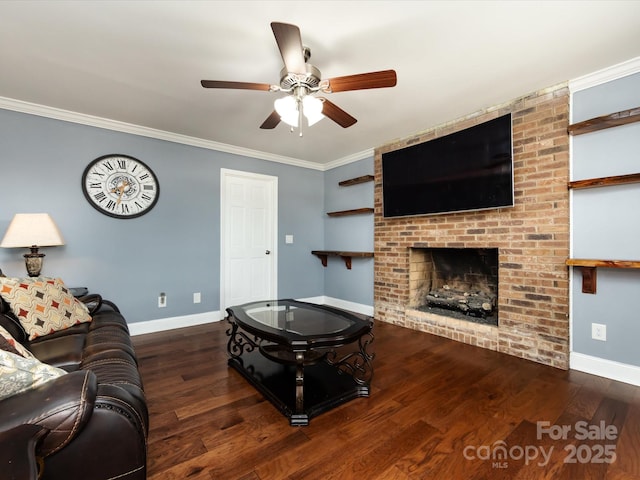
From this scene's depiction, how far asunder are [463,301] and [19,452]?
3455mm

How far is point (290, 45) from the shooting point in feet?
4.91

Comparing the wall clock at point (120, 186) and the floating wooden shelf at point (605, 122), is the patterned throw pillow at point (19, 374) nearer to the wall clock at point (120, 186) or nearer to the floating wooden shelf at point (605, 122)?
the wall clock at point (120, 186)

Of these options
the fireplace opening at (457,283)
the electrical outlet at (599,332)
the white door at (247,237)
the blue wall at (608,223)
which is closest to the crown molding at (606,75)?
the blue wall at (608,223)

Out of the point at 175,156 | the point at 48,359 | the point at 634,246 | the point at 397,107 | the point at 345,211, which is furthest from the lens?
the point at 345,211

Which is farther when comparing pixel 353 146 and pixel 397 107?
pixel 353 146

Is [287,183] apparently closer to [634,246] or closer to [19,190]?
[19,190]

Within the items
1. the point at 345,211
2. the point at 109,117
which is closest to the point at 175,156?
the point at 109,117

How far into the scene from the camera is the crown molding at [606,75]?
2076 millimetres

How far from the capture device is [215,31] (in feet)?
5.86

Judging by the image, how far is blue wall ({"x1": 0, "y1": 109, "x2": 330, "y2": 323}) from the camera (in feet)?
8.93

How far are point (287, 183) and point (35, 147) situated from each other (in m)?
2.77

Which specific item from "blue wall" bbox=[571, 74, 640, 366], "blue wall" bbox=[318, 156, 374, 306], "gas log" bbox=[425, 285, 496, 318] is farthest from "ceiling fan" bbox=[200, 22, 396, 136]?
"gas log" bbox=[425, 285, 496, 318]

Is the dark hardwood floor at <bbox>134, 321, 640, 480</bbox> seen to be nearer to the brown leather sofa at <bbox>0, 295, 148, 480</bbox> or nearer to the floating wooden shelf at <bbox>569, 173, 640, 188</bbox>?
the brown leather sofa at <bbox>0, 295, 148, 480</bbox>

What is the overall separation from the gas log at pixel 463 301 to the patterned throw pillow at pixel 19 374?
334cm
